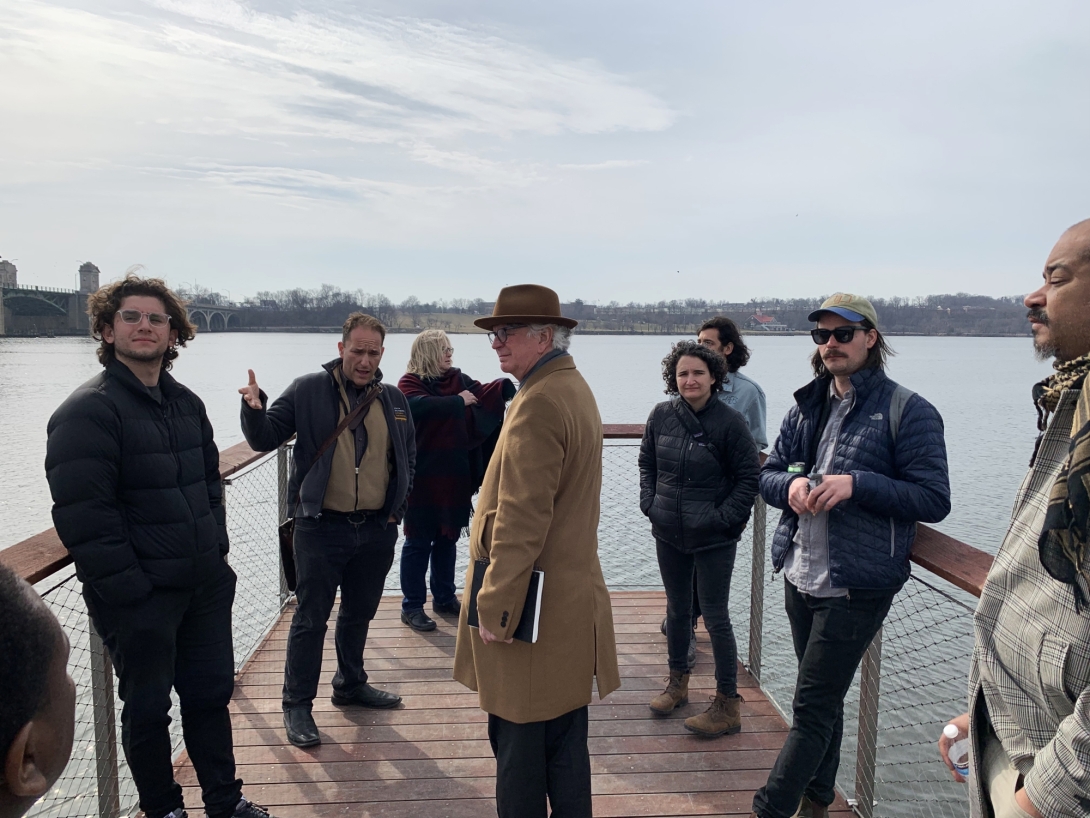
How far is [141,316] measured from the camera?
91.3 inches

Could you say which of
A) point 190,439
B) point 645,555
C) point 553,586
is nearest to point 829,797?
point 553,586

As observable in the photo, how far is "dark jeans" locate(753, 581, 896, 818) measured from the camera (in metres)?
2.21

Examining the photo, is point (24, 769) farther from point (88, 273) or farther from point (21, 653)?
point (88, 273)

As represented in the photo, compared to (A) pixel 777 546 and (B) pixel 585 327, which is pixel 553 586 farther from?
(B) pixel 585 327

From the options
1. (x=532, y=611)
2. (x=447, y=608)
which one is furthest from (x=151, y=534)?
(x=447, y=608)

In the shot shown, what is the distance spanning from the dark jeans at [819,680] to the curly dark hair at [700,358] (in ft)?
3.75

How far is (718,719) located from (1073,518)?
2.30 m

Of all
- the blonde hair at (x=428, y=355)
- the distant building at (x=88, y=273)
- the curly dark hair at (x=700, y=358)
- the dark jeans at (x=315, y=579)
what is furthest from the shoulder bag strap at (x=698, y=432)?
the distant building at (x=88, y=273)

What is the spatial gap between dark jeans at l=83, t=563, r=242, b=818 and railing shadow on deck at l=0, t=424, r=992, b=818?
188mm

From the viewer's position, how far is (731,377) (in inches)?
153

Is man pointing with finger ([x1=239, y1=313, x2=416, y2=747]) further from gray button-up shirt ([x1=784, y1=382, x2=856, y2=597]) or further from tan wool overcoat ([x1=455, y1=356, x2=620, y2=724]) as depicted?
gray button-up shirt ([x1=784, y1=382, x2=856, y2=597])

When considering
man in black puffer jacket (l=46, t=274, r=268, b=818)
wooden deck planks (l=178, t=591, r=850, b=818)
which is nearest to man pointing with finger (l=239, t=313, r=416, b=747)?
wooden deck planks (l=178, t=591, r=850, b=818)

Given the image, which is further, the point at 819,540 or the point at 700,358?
the point at 700,358

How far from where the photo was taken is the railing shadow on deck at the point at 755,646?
239 centimetres
